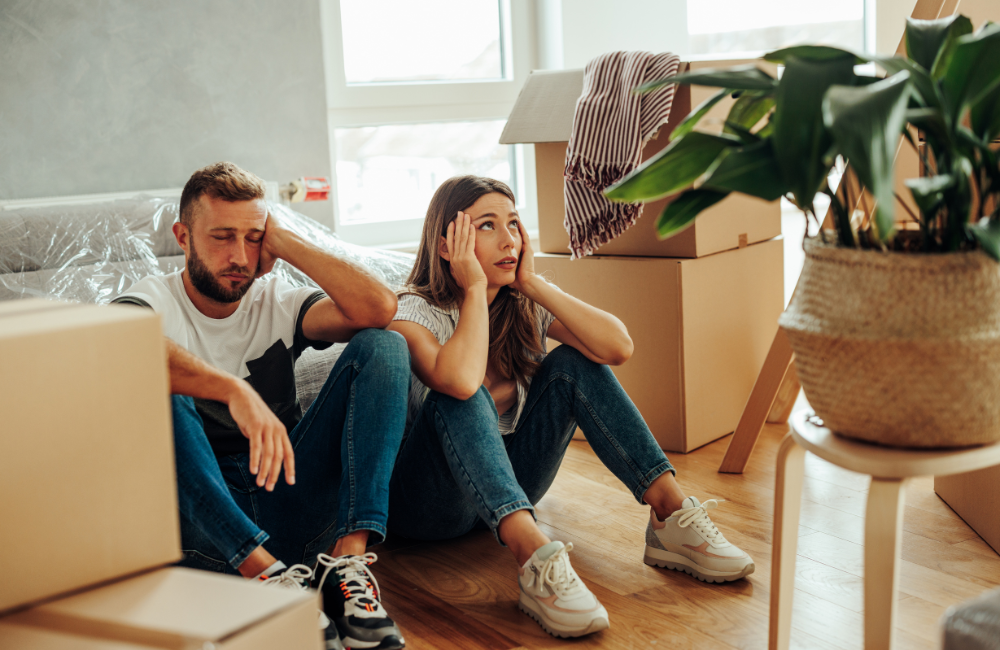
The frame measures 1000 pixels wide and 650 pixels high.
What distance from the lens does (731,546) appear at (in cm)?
153

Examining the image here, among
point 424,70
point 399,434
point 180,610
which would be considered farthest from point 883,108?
point 424,70

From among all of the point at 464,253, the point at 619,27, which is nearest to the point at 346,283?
the point at 464,253

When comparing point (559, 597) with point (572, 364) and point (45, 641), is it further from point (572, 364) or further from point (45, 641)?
point (45, 641)

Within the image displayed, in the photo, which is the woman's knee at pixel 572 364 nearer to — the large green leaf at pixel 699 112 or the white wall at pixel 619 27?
the large green leaf at pixel 699 112

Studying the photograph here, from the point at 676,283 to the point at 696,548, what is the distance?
811 millimetres

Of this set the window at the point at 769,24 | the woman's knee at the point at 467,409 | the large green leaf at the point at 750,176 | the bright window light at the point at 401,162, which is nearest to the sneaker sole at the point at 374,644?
the woman's knee at the point at 467,409

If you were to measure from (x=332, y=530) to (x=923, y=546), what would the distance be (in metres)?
1.06

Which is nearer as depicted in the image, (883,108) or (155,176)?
(883,108)

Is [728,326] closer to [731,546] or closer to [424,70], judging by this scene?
[731,546]

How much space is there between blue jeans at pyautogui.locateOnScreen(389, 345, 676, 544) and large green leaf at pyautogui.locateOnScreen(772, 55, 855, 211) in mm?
798

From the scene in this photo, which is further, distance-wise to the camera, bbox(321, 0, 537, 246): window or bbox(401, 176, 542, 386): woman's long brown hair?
bbox(321, 0, 537, 246): window

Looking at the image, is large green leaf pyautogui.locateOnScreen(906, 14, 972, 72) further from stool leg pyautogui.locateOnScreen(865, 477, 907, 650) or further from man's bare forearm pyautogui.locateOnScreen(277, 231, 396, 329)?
man's bare forearm pyautogui.locateOnScreen(277, 231, 396, 329)

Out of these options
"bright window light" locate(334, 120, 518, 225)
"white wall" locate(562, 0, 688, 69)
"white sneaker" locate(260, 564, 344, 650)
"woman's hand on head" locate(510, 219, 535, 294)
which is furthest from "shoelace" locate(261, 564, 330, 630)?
"white wall" locate(562, 0, 688, 69)

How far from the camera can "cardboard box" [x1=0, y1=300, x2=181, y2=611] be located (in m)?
0.73
